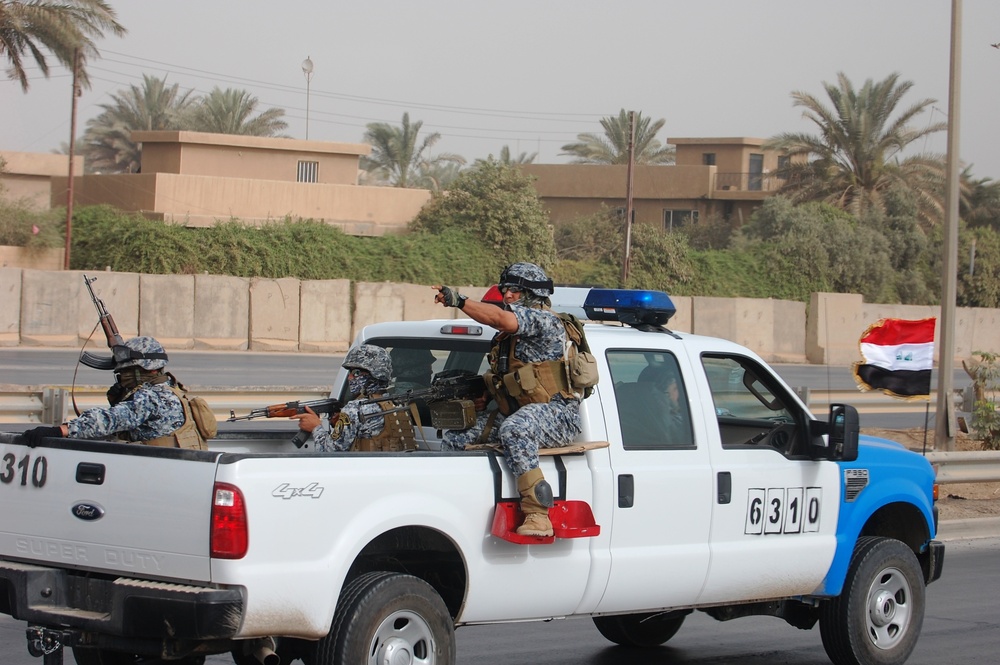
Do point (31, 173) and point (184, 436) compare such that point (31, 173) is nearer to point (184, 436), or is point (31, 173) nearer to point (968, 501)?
point (968, 501)

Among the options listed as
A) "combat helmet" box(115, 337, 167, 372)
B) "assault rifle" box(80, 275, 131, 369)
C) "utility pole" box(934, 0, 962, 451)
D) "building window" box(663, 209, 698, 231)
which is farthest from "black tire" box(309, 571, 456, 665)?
"building window" box(663, 209, 698, 231)

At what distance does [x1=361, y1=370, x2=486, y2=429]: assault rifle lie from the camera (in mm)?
5727

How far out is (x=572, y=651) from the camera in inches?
284

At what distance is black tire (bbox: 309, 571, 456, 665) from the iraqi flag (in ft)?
35.2

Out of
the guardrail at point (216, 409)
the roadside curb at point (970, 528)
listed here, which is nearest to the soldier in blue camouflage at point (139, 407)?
the guardrail at point (216, 409)

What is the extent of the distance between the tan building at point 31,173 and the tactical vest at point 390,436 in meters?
43.7

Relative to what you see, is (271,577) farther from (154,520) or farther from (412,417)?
(412,417)

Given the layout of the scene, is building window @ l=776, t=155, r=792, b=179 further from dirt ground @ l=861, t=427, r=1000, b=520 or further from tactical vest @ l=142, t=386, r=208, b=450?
tactical vest @ l=142, t=386, r=208, b=450

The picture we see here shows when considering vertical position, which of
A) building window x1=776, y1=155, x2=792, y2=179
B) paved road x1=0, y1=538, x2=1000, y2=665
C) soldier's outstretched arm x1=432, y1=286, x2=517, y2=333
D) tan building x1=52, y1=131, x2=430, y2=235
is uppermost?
building window x1=776, y1=155, x2=792, y2=179

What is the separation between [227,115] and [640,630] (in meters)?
56.2

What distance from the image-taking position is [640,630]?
7.31 meters

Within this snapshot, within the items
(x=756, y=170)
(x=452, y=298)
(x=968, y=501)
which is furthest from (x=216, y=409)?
(x=756, y=170)

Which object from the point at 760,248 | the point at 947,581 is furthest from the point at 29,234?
the point at 947,581

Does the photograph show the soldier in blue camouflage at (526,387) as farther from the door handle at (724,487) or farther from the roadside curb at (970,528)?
the roadside curb at (970,528)
